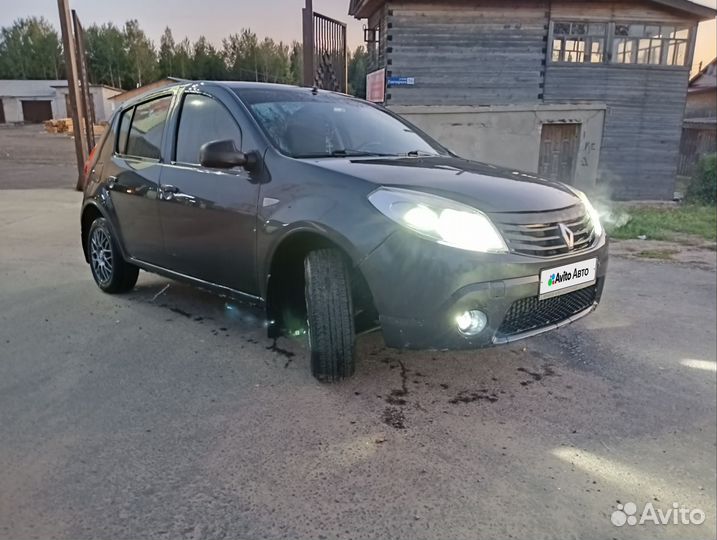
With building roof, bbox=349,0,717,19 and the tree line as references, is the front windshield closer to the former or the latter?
building roof, bbox=349,0,717,19

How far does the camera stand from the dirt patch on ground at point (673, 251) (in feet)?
21.2

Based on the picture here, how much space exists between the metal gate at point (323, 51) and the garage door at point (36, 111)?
59844 millimetres

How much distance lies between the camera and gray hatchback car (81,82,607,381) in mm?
2580

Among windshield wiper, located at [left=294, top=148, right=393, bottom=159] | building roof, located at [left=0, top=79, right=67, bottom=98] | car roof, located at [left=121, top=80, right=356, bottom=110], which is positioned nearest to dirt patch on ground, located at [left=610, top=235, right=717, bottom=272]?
windshield wiper, located at [left=294, top=148, right=393, bottom=159]

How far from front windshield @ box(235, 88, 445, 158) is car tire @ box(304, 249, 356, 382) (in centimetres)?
69

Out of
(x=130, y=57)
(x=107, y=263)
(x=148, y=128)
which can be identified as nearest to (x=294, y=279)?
(x=148, y=128)

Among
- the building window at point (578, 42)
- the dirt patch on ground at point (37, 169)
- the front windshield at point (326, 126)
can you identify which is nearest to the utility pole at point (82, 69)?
the dirt patch on ground at point (37, 169)

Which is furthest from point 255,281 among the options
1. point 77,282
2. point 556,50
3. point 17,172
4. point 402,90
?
point 17,172

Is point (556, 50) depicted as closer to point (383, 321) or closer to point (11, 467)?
point (383, 321)

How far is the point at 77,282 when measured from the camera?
505 centimetres

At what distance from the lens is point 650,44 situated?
48.9ft

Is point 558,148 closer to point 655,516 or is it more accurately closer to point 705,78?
point 655,516

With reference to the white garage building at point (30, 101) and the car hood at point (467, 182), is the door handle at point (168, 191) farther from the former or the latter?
the white garage building at point (30, 101)

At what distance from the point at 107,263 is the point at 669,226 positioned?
841cm
